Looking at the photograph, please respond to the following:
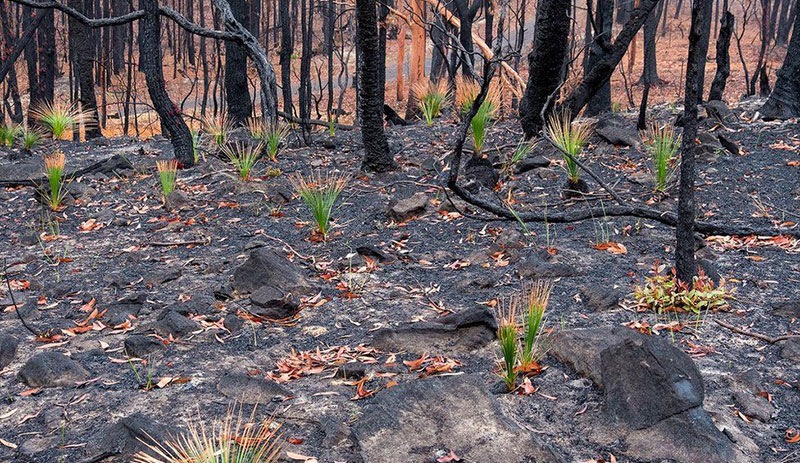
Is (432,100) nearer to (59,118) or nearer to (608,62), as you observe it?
(608,62)

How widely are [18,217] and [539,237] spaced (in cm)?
416

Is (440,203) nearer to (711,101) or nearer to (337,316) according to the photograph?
(337,316)

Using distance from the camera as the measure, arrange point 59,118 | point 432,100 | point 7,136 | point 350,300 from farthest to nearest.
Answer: point 432,100 < point 59,118 < point 7,136 < point 350,300

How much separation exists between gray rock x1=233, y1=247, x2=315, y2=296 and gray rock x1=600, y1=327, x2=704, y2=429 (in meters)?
1.87

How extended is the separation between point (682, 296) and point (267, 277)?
204 cm

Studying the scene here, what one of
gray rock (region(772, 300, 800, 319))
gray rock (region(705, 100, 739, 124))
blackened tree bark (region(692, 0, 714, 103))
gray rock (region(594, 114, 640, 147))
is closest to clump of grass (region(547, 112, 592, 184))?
gray rock (region(594, 114, 640, 147))

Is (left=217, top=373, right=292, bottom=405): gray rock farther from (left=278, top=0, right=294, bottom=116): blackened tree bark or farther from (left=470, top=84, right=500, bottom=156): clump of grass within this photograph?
(left=278, top=0, right=294, bottom=116): blackened tree bark

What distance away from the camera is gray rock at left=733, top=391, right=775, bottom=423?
7.63 ft

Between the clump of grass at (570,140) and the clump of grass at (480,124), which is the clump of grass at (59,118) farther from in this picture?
the clump of grass at (570,140)

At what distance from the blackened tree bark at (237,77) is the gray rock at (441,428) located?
22.4 ft

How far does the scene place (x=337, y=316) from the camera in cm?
360

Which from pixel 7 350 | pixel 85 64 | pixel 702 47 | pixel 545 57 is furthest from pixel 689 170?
pixel 85 64

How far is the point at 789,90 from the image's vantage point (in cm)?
680

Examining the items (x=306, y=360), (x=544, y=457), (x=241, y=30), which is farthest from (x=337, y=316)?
(x=241, y=30)
